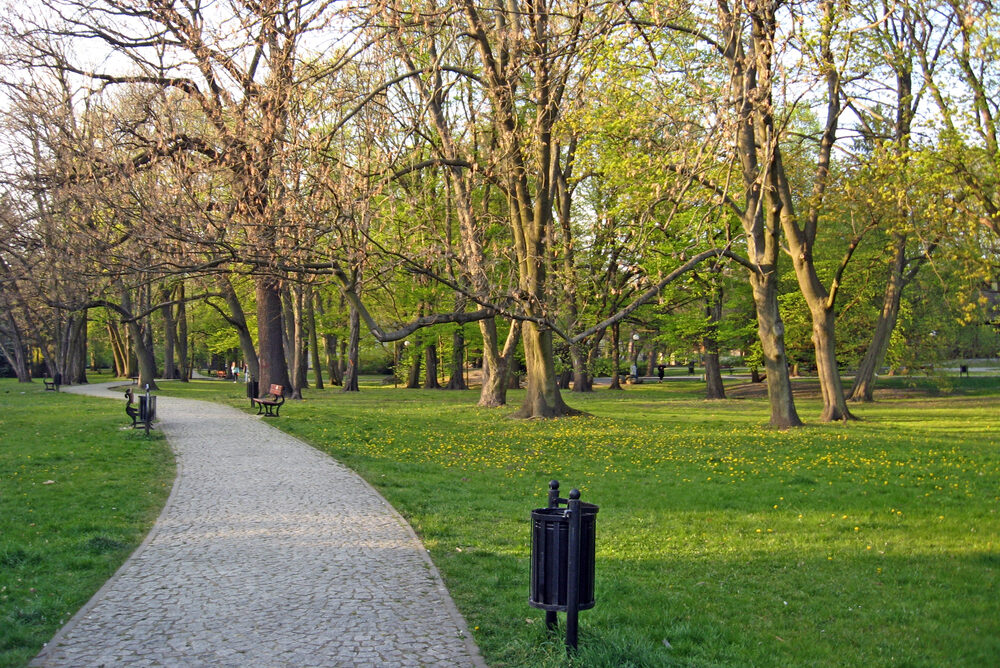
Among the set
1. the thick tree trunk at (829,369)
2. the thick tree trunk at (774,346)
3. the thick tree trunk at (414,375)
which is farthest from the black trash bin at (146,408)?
the thick tree trunk at (414,375)

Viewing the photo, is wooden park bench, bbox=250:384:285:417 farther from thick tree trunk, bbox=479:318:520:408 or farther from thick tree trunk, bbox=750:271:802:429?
thick tree trunk, bbox=750:271:802:429

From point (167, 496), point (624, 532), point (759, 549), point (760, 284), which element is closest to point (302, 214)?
point (167, 496)

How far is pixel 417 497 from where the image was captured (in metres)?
10.9

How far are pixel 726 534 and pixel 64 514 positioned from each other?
23.7ft

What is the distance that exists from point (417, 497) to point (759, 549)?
4.47 m

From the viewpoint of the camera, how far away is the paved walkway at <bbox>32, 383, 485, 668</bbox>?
526 cm

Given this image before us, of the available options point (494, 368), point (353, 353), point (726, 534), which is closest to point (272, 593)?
point (726, 534)

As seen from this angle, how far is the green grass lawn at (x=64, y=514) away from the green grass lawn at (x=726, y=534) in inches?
114

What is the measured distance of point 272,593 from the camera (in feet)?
21.6

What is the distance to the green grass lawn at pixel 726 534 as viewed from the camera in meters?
5.65

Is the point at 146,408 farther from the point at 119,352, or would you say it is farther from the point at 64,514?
the point at 119,352

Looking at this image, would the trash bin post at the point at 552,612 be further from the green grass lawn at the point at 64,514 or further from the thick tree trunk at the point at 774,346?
the thick tree trunk at the point at 774,346

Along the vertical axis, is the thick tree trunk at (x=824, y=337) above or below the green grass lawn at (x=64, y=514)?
above

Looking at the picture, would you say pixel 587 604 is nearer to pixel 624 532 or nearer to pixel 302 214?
pixel 624 532
